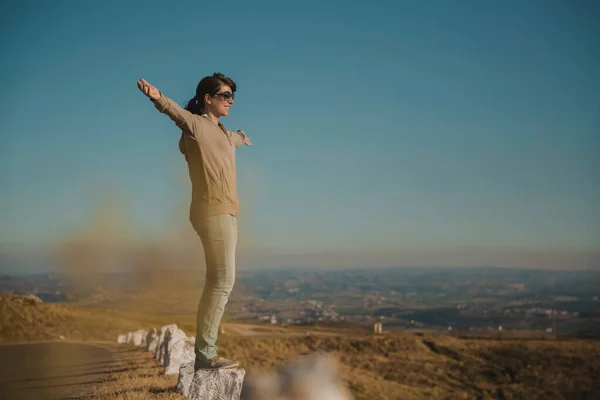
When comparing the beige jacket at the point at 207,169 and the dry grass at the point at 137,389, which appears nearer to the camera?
the beige jacket at the point at 207,169

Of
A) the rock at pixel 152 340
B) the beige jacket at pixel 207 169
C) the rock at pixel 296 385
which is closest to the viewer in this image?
the beige jacket at pixel 207 169

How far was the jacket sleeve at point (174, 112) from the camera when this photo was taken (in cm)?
533

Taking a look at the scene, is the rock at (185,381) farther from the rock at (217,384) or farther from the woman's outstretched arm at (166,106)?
the woman's outstretched arm at (166,106)

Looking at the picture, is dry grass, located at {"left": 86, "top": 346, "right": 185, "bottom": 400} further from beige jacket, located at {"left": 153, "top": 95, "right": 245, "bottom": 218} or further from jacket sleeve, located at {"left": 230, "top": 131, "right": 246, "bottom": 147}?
jacket sleeve, located at {"left": 230, "top": 131, "right": 246, "bottom": 147}

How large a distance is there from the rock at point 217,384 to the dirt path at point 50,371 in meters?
1.80

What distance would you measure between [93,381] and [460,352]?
133 ft

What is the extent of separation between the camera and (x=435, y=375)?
126ft

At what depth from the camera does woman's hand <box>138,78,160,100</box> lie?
504 cm

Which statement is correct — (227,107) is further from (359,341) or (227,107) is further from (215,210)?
(359,341)

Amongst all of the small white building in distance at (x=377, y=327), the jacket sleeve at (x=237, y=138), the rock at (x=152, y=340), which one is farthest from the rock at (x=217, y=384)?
the small white building in distance at (x=377, y=327)

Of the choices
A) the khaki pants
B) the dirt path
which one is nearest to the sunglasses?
the khaki pants

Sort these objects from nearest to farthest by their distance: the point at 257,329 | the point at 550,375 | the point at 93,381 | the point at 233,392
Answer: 1. the point at 233,392
2. the point at 93,381
3. the point at 550,375
4. the point at 257,329

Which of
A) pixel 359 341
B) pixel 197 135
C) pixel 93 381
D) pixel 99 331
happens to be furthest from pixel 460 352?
pixel 197 135

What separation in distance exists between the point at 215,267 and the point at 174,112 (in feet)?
5.48
